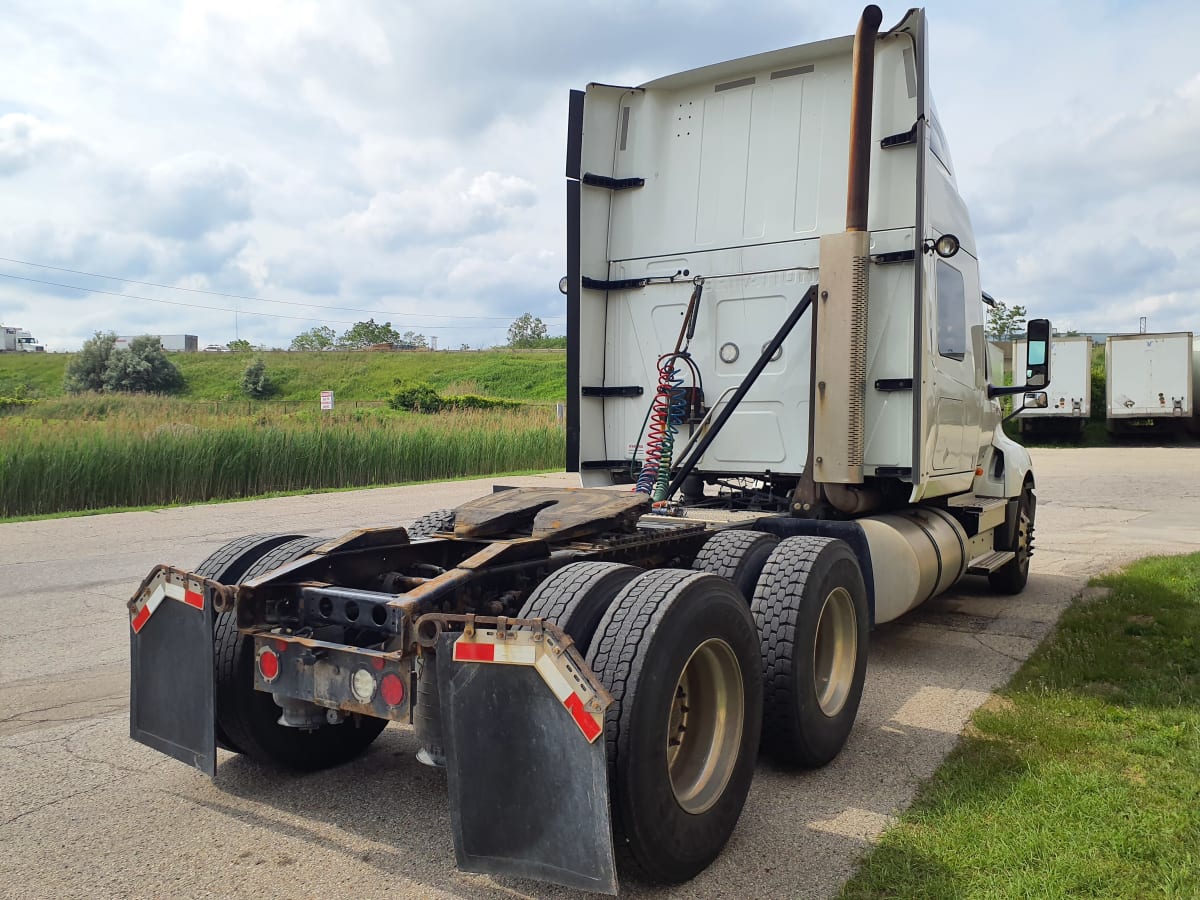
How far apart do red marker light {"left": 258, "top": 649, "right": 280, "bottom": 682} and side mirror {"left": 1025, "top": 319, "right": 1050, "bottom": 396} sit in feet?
20.5

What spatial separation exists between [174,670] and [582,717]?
178 centimetres

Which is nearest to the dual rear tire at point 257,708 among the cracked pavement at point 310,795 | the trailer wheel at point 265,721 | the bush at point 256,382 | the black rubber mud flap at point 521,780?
the trailer wheel at point 265,721

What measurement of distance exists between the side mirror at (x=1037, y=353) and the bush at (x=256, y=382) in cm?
6477

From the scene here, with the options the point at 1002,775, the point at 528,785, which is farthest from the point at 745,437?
the point at 528,785

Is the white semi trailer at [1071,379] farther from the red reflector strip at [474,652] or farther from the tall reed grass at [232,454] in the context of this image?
the red reflector strip at [474,652]

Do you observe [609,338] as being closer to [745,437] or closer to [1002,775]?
[745,437]

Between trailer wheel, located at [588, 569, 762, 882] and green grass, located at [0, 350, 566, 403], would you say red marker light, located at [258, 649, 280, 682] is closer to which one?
trailer wheel, located at [588, 569, 762, 882]

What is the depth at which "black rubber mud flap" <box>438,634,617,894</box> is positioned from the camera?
267 cm

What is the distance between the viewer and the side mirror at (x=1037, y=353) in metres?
7.44

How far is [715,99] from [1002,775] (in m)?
4.65

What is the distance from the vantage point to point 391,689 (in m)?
3.03

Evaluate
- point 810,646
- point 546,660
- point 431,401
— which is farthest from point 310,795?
point 431,401

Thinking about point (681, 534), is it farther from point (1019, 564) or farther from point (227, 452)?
point (227, 452)

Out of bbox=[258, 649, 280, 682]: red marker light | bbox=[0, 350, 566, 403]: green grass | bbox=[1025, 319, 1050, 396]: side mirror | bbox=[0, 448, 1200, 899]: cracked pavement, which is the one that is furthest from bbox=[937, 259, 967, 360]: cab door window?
bbox=[0, 350, 566, 403]: green grass
